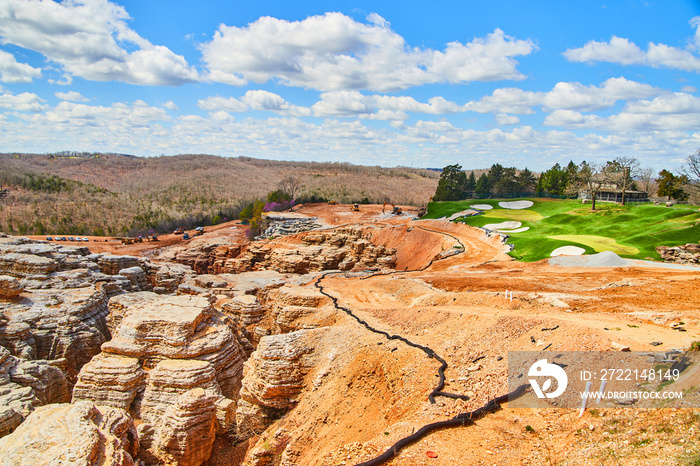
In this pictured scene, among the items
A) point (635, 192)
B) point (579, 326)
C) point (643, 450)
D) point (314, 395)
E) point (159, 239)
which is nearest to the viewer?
point (643, 450)

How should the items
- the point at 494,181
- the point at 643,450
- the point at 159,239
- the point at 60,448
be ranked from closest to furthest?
the point at 643,450
the point at 60,448
the point at 159,239
the point at 494,181

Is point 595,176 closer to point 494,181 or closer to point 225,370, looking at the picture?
point 494,181

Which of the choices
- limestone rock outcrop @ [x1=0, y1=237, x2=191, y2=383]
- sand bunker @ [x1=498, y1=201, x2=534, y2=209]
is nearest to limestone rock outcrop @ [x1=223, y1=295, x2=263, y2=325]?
limestone rock outcrop @ [x1=0, y1=237, x2=191, y2=383]

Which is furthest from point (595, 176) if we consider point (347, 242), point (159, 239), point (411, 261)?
point (159, 239)

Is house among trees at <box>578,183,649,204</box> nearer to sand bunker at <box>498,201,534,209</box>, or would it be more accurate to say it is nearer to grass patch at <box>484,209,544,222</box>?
→ sand bunker at <box>498,201,534,209</box>

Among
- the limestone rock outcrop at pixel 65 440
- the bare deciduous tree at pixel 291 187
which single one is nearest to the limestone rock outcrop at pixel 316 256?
the limestone rock outcrop at pixel 65 440

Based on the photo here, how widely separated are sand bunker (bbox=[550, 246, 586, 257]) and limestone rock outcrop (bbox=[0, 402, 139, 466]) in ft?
102

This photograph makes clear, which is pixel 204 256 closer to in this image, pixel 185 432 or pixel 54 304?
pixel 54 304

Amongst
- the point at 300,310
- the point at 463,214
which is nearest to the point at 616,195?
the point at 463,214

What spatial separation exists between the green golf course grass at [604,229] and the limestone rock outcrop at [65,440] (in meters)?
30.1

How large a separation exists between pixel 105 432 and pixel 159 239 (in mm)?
62088

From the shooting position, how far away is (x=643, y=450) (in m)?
6.49

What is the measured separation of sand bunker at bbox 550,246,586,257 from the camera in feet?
101

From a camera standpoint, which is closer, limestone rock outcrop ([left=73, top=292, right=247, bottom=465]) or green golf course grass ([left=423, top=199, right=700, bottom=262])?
limestone rock outcrop ([left=73, top=292, right=247, bottom=465])
